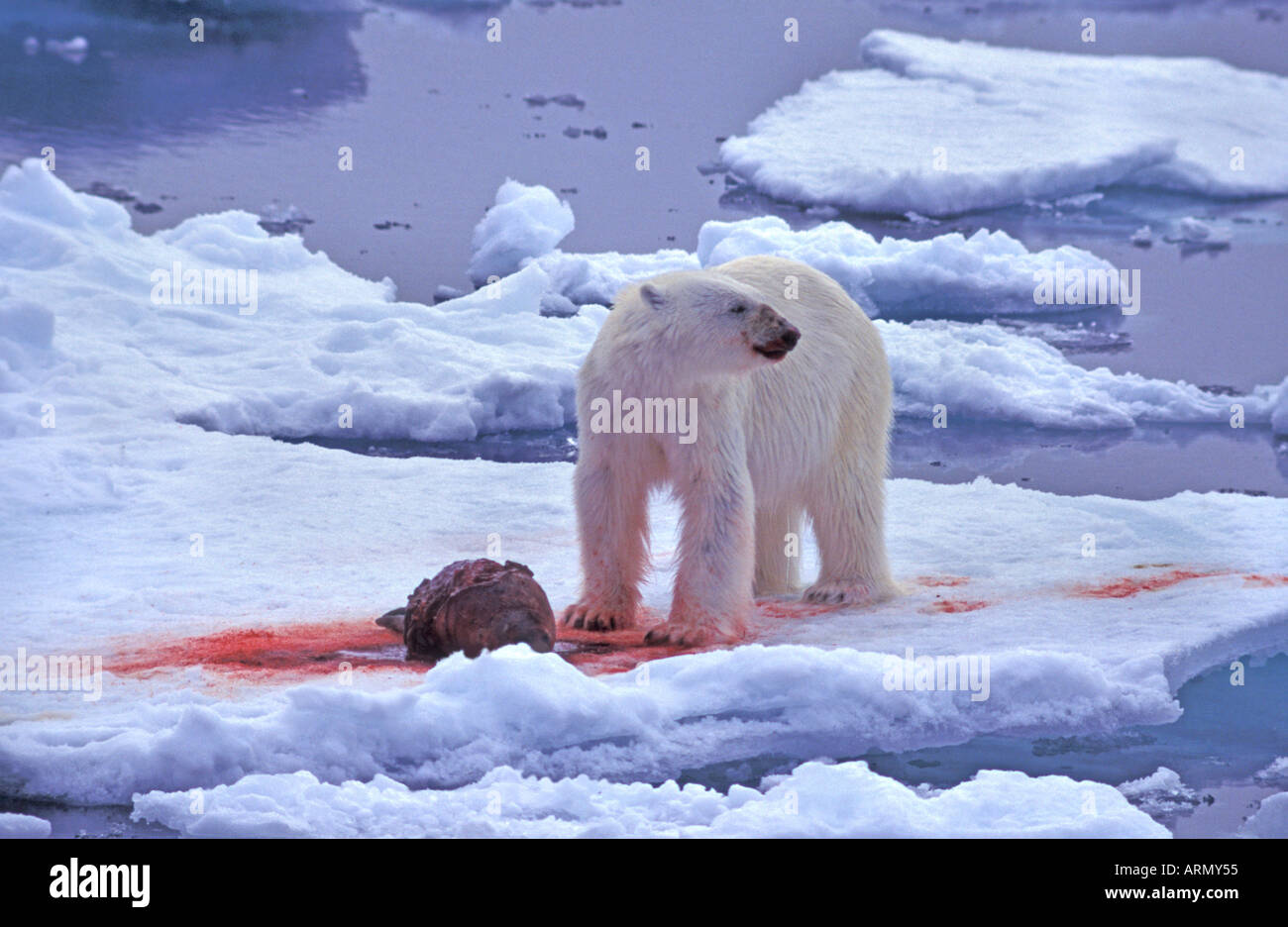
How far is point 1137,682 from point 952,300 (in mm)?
7024

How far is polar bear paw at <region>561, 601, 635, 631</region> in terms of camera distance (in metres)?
5.07

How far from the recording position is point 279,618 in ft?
17.0

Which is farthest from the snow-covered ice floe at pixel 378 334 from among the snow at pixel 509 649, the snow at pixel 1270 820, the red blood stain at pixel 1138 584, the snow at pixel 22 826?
the snow at pixel 1270 820

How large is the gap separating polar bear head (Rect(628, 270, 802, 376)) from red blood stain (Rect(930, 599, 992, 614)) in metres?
1.20

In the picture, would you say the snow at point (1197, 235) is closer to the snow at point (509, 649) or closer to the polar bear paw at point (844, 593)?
the snow at point (509, 649)

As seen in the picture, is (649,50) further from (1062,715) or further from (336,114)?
(1062,715)

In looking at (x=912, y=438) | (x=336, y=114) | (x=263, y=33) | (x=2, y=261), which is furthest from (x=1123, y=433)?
(x=263, y=33)

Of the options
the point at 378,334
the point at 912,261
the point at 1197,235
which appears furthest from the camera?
the point at 1197,235

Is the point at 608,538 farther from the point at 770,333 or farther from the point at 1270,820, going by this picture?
the point at 1270,820

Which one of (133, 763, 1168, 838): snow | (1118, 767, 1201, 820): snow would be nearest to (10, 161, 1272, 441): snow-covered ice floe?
(133, 763, 1168, 838): snow

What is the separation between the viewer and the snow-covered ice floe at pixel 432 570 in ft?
12.7

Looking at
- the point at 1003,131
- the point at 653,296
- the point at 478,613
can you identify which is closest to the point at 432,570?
the point at 478,613

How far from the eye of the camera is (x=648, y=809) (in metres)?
3.73

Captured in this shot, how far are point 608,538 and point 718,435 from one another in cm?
51
